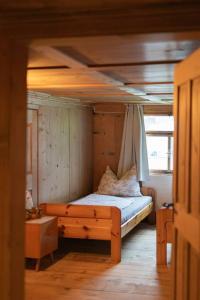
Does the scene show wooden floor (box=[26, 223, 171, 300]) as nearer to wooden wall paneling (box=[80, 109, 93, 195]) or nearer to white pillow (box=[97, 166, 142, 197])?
white pillow (box=[97, 166, 142, 197])

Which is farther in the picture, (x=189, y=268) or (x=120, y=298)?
(x=120, y=298)

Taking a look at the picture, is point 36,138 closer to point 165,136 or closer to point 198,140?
point 165,136

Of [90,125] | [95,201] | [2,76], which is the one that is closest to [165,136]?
A: [90,125]

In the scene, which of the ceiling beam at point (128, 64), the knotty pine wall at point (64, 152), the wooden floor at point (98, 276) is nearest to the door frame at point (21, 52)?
the ceiling beam at point (128, 64)

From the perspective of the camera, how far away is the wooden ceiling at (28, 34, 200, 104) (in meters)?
2.32

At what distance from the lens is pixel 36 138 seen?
5906 millimetres

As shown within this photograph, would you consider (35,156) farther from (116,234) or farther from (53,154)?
(116,234)

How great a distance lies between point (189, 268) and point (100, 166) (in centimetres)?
563

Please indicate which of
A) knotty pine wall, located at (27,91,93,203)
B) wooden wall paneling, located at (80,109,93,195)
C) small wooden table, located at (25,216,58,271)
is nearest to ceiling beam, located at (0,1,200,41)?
small wooden table, located at (25,216,58,271)

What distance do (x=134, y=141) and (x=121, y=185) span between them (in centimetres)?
82

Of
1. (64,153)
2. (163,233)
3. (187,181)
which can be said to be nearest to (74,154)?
(64,153)

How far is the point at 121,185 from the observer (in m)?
7.54

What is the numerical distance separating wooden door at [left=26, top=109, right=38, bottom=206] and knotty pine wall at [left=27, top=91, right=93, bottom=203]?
9 centimetres

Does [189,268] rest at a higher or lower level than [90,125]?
lower
